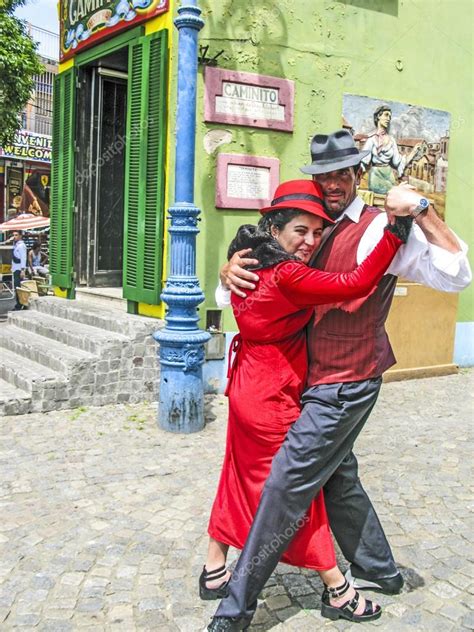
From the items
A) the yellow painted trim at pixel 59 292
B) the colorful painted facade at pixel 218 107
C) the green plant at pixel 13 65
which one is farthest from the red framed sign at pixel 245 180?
the green plant at pixel 13 65

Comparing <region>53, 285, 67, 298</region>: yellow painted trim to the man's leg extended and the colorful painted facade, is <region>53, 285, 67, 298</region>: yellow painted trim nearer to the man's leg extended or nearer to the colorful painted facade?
the colorful painted facade

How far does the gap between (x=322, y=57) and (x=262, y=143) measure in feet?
4.21

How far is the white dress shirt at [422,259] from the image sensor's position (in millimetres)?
2523

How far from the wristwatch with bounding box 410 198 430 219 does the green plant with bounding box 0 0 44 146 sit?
10744 mm

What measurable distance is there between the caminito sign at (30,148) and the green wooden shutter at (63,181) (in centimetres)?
1667

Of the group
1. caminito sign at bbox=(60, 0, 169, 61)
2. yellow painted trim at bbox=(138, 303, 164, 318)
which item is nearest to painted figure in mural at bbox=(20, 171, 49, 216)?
caminito sign at bbox=(60, 0, 169, 61)

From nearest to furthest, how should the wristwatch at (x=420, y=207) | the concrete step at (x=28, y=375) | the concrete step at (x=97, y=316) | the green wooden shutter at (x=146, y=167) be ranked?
1. the wristwatch at (x=420, y=207)
2. the concrete step at (x=28, y=375)
3. the concrete step at (x=97, y=316)
4. the green wooden shutter at (x=146, y=167)

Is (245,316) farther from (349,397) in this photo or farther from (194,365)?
(194,365)

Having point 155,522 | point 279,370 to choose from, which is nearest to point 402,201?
point 279,370

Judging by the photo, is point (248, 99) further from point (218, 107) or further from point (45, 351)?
point (45, 351)

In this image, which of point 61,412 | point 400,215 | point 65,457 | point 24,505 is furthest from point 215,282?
point 400,215

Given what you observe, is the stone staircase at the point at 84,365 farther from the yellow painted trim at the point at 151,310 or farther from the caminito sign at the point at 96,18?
the caminito sign at the point at 96,18

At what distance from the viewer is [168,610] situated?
3051mm

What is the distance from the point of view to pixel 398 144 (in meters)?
8.27
